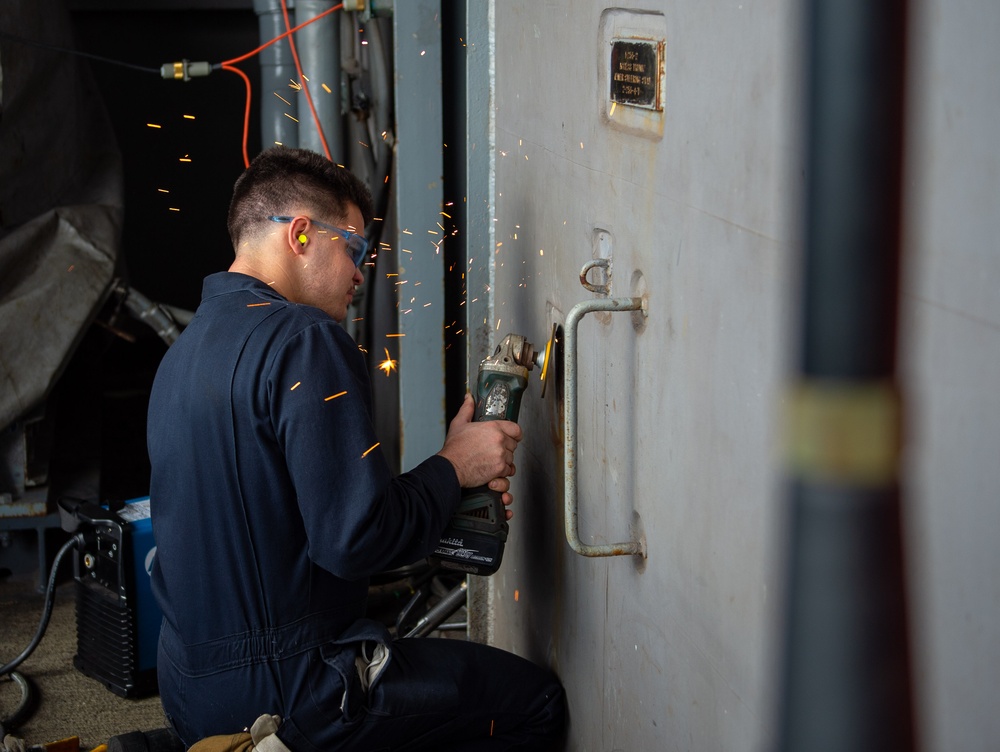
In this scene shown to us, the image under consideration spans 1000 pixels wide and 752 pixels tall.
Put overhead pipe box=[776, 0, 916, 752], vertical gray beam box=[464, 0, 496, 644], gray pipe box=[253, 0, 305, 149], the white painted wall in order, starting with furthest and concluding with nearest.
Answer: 1. gray pipe box=[253, 0, 305, 149]
2. vertical gray beam box=[464, 0, 496, 644]
3. the white painted wall
4. overhead pipe box=[776, 0, 916, 752]

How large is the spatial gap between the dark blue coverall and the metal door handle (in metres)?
0.36

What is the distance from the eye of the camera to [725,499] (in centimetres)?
138

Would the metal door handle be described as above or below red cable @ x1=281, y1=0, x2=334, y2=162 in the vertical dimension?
below

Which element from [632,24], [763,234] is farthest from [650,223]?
[763,234]

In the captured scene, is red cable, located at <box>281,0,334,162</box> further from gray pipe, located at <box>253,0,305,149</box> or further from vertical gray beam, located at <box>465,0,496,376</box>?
vertical gray beam, located at <box>465,0,496,376</box>

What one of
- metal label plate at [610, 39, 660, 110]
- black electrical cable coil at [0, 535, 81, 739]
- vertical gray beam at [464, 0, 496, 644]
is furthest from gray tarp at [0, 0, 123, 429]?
metal label plate at [610, 39, 660, 110]

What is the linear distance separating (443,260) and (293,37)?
0.92 m

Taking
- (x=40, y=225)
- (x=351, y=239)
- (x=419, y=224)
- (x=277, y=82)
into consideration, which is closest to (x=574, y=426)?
(x=351, y=239)

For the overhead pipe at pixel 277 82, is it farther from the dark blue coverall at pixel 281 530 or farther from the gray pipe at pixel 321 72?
the dark blue coverall at pixel 281 530

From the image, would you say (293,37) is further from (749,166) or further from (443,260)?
(749,166)

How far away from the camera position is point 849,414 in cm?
47

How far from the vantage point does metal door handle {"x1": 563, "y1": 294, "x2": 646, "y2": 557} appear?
167 cm

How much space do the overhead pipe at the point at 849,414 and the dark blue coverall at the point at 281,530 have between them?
154cm

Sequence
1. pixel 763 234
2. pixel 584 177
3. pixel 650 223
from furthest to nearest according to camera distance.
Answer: pixel 584 177, pixel 650 223, pixel 763 234
